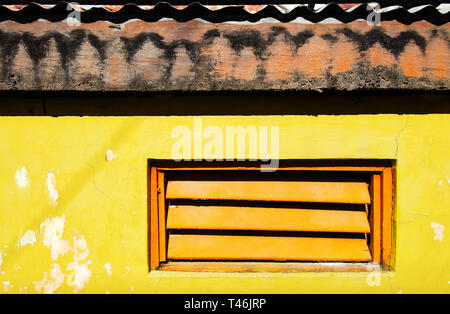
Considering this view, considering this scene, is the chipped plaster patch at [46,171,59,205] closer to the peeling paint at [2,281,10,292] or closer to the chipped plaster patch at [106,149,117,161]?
the chipped plaster patch at [106,149,117,161]

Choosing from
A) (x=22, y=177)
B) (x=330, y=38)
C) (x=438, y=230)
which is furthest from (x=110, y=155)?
(x=438, y=230)

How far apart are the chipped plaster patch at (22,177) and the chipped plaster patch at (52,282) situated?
510 mm

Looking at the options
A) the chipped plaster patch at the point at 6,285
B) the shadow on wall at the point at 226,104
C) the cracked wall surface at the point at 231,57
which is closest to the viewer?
the cracked wall surface at the point at 231,57

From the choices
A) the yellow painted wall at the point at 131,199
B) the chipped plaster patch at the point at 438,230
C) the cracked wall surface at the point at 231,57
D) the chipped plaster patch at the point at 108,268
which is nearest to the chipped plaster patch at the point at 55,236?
the yellow painted wall at the point at 131,199

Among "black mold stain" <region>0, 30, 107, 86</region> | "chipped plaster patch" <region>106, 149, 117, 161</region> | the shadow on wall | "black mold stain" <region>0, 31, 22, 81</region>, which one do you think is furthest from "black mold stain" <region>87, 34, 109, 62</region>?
"chipped plaster patch" <region>106, 149, 117, 161</region>

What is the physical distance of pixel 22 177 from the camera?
73.2 inches

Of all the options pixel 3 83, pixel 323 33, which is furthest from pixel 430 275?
pixel 3 83

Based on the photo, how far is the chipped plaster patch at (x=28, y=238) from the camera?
6.15 ft

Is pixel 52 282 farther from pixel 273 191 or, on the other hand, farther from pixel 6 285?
pixel 273 191

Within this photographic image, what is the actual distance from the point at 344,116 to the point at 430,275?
3.49 ft

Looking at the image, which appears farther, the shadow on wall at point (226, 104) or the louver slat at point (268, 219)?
the louver slat at point (268, 219)

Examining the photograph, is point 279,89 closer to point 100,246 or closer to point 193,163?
point 193,163

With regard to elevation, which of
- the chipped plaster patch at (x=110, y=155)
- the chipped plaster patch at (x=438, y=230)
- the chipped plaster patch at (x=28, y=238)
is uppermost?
the chipped plaster patch at (x=110, y=155)

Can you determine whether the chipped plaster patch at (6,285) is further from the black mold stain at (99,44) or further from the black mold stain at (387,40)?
the black mold stain at (387,40)
